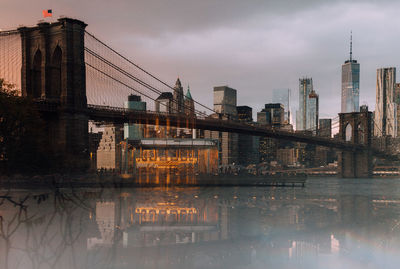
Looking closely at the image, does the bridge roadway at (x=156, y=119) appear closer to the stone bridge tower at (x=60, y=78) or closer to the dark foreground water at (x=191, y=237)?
the stone bridge tower at (x=60, y=78)

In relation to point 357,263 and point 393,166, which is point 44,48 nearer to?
point 357,263

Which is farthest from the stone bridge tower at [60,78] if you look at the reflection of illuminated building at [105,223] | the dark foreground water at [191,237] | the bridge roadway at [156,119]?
the dark foreground water at [191,237]

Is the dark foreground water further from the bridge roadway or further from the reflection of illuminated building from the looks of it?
the bridge roadway

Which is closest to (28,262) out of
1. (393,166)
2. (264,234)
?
(264,234)

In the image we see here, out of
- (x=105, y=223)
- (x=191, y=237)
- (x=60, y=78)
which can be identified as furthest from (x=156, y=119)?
(x=191, y=237)

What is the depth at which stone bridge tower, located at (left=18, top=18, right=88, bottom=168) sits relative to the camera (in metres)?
48.8

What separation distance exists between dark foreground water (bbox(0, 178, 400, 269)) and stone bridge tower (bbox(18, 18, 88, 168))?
21122mm

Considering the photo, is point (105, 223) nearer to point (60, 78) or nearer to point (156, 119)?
point (60, 78)

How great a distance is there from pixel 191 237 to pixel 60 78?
40194mm

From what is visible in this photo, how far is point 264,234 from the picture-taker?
19641 millimetres

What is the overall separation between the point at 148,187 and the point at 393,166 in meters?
130

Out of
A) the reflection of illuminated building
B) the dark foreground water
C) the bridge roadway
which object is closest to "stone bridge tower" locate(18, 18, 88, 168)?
the bridge roadway

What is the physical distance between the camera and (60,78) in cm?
5231

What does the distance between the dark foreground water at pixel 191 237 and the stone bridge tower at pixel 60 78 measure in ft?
69.3
